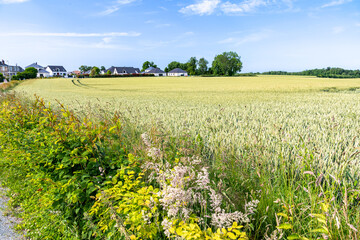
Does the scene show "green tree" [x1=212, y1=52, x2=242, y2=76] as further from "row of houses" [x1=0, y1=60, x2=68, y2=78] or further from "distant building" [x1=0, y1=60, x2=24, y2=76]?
"distant building" [x1=0, y1=60, x2=24, y2=76]

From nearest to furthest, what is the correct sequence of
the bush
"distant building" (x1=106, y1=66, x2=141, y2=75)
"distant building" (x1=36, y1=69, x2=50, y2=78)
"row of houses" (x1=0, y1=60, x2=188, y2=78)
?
the bush < "row of houses" (x1=0, y1=60, x2=188, y2=78) < "distant building" (x1=106, y1=66, x2=141, y2=75) < "distant building" (x1=36, y1=69, x2=50, y2=78)

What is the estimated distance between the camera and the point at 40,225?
3121 mm

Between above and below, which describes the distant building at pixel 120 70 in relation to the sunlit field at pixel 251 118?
above

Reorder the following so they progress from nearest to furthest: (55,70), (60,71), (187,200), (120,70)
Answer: (187,200) → (120,70) → (55,70) → (60,71)

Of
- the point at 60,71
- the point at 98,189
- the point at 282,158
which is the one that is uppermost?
the point at 60,71

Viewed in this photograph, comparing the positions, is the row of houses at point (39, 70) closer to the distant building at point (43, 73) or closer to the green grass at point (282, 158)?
the distant building at point (43, 73)

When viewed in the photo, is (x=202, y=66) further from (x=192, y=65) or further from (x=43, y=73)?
(x=43, y=73)

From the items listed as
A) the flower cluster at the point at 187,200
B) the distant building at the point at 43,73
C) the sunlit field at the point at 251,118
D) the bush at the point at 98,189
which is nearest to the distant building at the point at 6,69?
the distant building at the point at 43,73

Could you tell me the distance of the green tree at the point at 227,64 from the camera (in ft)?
333

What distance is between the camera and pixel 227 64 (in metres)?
102

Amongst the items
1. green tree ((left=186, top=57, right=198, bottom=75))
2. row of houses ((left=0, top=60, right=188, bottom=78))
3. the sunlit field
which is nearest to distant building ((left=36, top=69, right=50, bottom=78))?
row of houses ((left=0, top=60, right=188, bottom=78))

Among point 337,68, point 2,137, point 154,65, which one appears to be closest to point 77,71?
point 154,65

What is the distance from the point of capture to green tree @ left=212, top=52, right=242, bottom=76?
10150 cm

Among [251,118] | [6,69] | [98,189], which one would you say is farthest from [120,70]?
[98,189]
